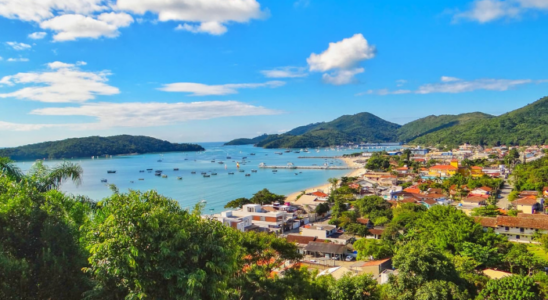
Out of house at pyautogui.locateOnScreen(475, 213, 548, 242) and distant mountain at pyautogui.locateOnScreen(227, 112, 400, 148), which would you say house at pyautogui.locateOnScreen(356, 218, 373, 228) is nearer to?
house at pyautogui.locateOnScreen(475, 213, 548, 242)

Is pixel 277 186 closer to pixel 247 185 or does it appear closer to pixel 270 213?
pixel 247 185

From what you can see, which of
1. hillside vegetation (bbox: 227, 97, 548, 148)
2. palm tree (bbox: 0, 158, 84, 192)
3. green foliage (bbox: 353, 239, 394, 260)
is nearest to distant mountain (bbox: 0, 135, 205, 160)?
hillside vegetation (bbox: 227, 97, 548, 148)

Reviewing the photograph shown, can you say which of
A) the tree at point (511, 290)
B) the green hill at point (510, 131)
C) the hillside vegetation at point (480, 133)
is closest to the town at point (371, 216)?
the tree at point (511, 290)

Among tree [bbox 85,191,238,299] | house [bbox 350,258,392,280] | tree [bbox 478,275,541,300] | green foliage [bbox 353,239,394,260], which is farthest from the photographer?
green foliage [bbox 353,239,394,260]

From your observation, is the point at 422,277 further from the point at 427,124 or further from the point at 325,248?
the point at 427,124

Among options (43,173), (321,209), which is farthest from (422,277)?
(321,209)

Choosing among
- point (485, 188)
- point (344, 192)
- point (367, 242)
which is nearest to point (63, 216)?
point (367, 242)
